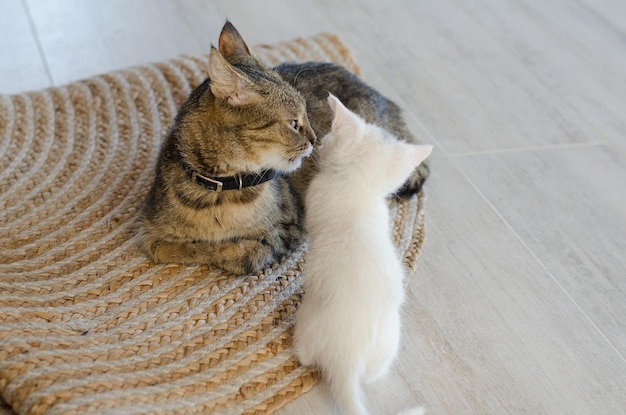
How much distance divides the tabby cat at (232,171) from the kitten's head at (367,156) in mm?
83

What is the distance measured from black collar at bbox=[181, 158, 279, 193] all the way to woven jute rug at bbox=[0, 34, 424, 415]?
24 cm

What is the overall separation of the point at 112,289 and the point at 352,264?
1.87 feet

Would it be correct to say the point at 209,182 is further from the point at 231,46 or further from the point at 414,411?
the point at 414,411

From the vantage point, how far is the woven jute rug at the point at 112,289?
1271 mm

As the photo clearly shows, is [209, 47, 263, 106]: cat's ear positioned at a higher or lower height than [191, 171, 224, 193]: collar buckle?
higher

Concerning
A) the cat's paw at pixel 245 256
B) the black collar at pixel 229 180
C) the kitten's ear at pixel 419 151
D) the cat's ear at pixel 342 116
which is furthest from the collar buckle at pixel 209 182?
the kitten's ear at pixel 419 151

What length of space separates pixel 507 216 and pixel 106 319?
1094 mm

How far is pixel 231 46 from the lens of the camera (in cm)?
145

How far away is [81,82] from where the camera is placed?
2041 mm

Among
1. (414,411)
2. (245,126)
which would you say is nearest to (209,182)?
(245,126)

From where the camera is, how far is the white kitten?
1252 millimetres

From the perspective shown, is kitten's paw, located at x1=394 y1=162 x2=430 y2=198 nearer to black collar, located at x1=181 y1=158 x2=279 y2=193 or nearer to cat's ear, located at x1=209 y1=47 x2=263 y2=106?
black collar, located at x1=181 y1=158 x2=279 y2=193

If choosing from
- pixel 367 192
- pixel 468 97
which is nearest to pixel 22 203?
pixel 367 192

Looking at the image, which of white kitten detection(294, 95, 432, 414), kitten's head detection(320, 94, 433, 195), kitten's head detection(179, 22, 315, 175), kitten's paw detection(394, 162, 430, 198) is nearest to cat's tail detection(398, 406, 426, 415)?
white kitten detection(294, 95, 432, 414)
